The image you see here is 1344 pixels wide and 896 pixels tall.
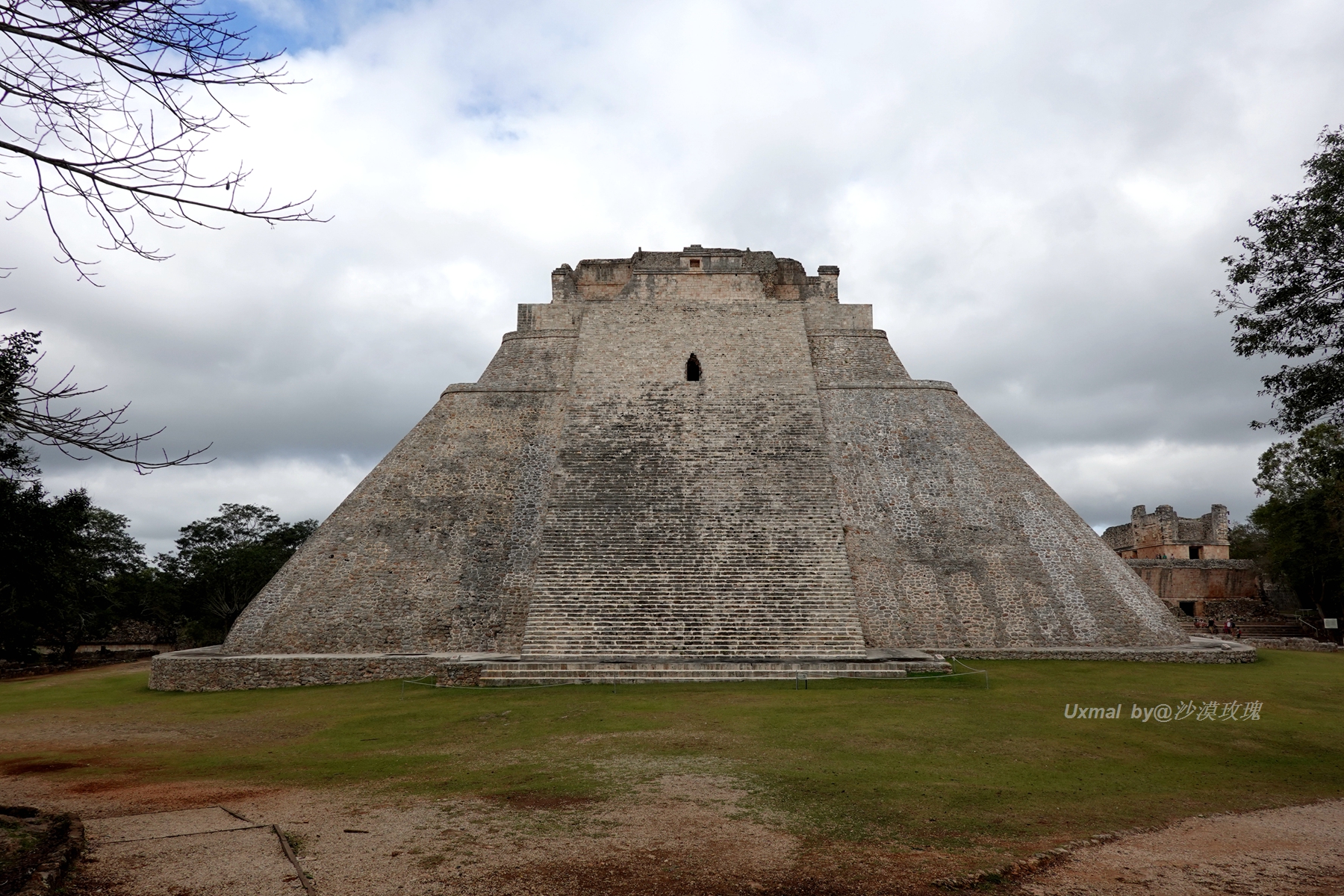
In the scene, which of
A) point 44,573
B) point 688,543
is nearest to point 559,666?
point 688,543

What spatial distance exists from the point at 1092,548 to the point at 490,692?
10.8m

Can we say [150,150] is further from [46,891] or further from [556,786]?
[556,786]

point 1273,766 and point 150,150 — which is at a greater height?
point 150,150

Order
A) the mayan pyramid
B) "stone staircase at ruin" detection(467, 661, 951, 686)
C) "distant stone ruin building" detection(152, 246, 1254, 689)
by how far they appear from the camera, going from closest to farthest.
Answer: "stone staircase at ruin" detection(467, 661, 951, 686) < "distant stone ruin building" detection(152, 246, 1254, 689) < the mayan pyramid

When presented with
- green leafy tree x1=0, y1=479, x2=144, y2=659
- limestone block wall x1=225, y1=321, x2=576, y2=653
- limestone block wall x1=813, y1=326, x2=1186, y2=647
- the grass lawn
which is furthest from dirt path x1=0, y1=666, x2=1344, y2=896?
green leafy tree x1=0, y1=479, x2=144, y2=659

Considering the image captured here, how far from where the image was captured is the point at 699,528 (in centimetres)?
1359

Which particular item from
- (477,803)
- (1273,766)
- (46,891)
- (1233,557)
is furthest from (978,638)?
(1233,557)

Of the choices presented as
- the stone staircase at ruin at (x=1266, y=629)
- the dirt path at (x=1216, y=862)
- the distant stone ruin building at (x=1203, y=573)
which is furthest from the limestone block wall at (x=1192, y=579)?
the dirt path at (x=1216, y=862)

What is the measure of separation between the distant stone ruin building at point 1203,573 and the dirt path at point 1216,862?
2159 cm

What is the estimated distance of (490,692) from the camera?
Answer: 10.3 metres

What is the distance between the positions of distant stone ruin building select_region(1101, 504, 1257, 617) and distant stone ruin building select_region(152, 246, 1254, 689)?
1243 centimetres

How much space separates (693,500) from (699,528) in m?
0.76

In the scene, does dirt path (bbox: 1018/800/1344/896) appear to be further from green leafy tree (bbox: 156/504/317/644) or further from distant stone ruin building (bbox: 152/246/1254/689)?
green leafy tree (bbox: 156/504/317/644)

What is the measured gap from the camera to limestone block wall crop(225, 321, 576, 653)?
498 inches
